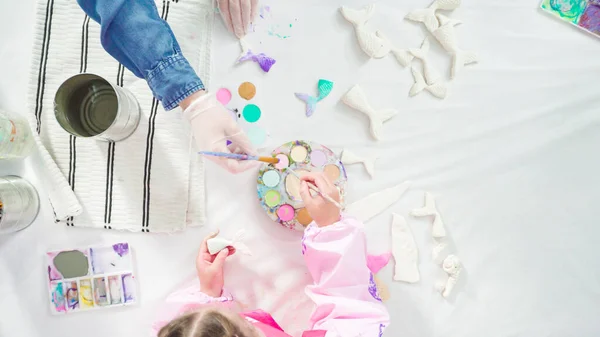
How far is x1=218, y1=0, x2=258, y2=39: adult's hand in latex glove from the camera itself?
0.78 meters

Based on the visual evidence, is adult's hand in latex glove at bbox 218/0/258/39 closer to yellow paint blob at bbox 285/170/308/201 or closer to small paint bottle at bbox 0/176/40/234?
yellow paint blob at bbox 285/170/308/201

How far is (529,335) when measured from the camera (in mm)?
850

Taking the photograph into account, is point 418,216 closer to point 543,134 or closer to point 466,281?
point 466,281

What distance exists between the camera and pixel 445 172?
2.76 ft

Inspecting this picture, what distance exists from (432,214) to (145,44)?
56 centimetres

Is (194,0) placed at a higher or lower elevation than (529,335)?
higher


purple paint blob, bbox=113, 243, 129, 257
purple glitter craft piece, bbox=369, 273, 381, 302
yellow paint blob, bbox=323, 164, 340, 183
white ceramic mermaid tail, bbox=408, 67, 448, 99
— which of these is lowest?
purple glitter craft piece, bbox=369, 273, 381, 302

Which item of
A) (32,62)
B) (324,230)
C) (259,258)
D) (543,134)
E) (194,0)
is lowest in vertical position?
(259,258)

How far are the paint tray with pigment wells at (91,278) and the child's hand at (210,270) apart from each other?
0.44 feet

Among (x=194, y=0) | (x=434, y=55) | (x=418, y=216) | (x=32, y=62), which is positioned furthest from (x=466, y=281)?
(x=32, y=62)

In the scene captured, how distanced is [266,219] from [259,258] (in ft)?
0.24

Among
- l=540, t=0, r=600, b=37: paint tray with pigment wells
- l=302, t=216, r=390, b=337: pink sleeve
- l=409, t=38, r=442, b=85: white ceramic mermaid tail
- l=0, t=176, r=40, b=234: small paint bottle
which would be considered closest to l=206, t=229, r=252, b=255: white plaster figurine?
l=302, t=216, r=390, b=337: pink sleeve

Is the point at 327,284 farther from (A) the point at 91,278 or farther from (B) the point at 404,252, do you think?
(A) the point at 91,278

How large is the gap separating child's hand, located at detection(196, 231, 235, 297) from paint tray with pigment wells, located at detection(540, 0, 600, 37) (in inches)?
29.7
